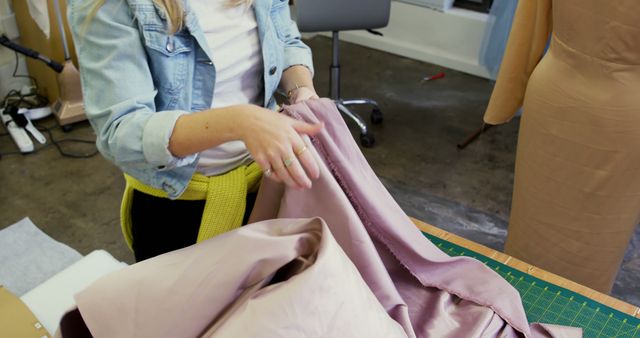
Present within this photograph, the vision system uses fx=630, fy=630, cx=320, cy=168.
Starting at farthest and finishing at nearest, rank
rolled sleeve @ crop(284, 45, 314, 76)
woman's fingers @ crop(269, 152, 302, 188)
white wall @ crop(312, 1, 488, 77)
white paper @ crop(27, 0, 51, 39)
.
A: white wall @ crop(312, 1, 488, 77)
white paper @ crop(27, 0, 51, 39)
rolled sleeve @ crop(284, 45, 314, 76)
woman's fingers @ crop(269, 152, 302, 188)

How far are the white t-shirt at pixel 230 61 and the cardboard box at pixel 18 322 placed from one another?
529mm

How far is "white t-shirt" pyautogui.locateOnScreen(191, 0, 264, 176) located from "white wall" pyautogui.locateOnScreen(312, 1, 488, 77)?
282 cm

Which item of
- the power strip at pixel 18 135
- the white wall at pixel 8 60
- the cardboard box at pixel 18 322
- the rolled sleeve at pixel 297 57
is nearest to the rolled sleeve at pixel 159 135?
the rolled sleeve at pixel 297 57

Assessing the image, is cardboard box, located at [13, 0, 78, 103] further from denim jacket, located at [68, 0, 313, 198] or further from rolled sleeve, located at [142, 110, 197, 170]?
rolled sleeve, located at [142, 110, 197, 170]

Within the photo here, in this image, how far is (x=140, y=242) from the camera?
1238 millimetres

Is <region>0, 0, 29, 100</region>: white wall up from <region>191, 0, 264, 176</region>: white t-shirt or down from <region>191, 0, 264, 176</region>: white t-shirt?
down

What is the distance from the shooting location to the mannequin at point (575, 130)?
142cm

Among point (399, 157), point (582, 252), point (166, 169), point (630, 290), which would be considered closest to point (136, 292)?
point (166, 169)

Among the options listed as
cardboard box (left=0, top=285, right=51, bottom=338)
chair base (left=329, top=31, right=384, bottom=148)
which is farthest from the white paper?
cardboard box (left=0, top=285, right=51, bottom=338)

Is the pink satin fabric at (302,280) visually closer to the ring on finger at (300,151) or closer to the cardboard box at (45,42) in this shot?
the ring on finger at (300,151)

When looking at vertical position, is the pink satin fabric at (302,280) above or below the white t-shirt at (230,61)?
below

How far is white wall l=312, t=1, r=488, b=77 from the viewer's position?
3.74m

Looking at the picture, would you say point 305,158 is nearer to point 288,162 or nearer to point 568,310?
point 288,162

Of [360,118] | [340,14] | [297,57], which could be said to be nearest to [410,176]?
[360,118]
